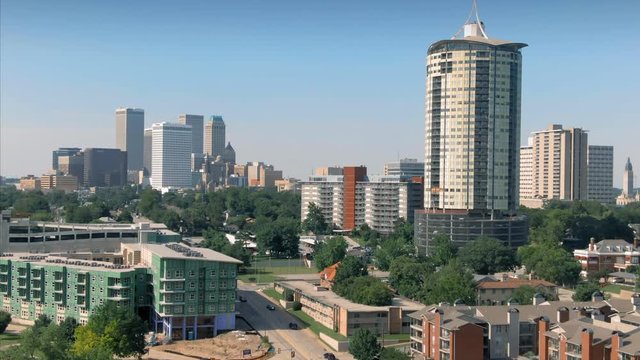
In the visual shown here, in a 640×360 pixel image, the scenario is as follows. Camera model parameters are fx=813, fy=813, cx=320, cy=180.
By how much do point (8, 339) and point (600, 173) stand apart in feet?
328

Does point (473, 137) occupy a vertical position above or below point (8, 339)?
above

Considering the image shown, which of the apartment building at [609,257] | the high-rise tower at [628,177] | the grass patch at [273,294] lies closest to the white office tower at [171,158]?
the high-rise tower at [628,177]

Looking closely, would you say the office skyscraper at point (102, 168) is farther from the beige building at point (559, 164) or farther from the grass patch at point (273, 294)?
the grass patch at point (273, 294)

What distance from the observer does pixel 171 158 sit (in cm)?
19400

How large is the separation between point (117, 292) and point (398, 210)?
47.3 metres

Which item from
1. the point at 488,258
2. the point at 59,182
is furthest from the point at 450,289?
the point at 59,182

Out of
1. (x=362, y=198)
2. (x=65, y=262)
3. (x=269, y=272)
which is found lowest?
(x=269, y=272)

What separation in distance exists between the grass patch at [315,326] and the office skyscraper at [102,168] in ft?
500

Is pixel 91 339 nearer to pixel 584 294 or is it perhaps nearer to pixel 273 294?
pixel 273 294

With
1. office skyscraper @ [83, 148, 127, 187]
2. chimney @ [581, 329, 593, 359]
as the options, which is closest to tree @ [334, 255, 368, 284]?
chimney @ [581, 329, 593, 359]

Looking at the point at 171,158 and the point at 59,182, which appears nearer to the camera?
the point at 59,182

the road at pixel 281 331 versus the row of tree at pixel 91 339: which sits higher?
the row of tree at pixel 91 339

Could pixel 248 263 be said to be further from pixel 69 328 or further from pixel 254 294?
pixel 69 328

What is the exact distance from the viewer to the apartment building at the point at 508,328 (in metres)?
28.4
